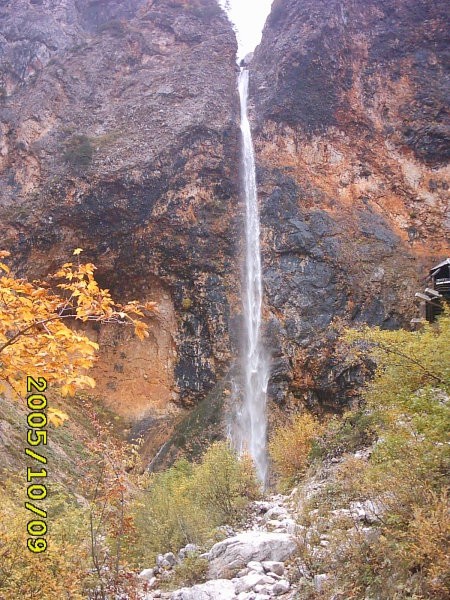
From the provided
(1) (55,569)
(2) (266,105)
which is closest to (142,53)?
(2) (266,105)

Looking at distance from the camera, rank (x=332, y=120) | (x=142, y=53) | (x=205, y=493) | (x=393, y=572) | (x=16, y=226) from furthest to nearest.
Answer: (x=142, y=53) < (x=332, y=120) < (x=16, y=226) < (x=205, y=493) < (x=393, y=572)

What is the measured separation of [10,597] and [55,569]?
23.5 inches

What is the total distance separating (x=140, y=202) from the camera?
26297 millimetres

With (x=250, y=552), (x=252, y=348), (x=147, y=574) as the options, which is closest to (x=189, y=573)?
(x=250, y=552)

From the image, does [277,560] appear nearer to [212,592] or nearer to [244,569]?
[244,569]

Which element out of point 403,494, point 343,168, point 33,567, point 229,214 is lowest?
point 33,567

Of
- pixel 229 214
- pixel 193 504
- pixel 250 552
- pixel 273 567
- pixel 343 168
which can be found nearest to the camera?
pixel 273 567

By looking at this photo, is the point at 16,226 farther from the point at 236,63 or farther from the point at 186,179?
the point at 236,63

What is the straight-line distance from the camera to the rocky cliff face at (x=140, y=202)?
83.3 ft

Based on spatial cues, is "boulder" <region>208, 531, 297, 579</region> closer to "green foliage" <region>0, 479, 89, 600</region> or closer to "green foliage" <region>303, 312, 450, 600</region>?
"green foliage" <region>303, 312, 450, 600</region>

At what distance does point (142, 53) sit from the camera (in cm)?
3416

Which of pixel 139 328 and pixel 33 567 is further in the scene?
pixel 33 567

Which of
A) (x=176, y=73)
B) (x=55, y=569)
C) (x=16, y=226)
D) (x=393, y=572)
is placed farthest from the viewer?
(x=176, y=73)

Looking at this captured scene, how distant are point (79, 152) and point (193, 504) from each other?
872 inches
